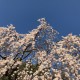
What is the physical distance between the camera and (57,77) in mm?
14844

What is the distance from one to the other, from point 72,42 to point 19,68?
3.32m

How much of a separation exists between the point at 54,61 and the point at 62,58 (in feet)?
1.50

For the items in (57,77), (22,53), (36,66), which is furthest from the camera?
(22,53)

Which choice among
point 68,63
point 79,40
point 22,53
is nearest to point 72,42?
point 79,40

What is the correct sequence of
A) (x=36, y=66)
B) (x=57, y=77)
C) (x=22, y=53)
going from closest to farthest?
(x=57, y=77) → (x=36, y=66) → (x=22, y=53)

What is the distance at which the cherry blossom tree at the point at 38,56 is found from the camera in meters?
15.3

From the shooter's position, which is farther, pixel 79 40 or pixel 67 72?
pixel 79 40

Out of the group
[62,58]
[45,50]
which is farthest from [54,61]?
[45,50]

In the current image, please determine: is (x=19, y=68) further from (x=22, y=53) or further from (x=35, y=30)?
(x=35, y=30)

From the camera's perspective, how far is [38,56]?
16.4 metres

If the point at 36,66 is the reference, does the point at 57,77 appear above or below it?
below

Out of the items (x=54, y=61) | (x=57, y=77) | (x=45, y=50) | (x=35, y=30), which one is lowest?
(x=57, y=77)

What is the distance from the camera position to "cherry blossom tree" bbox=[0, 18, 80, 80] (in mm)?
15281

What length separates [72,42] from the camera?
1669 centimetres
